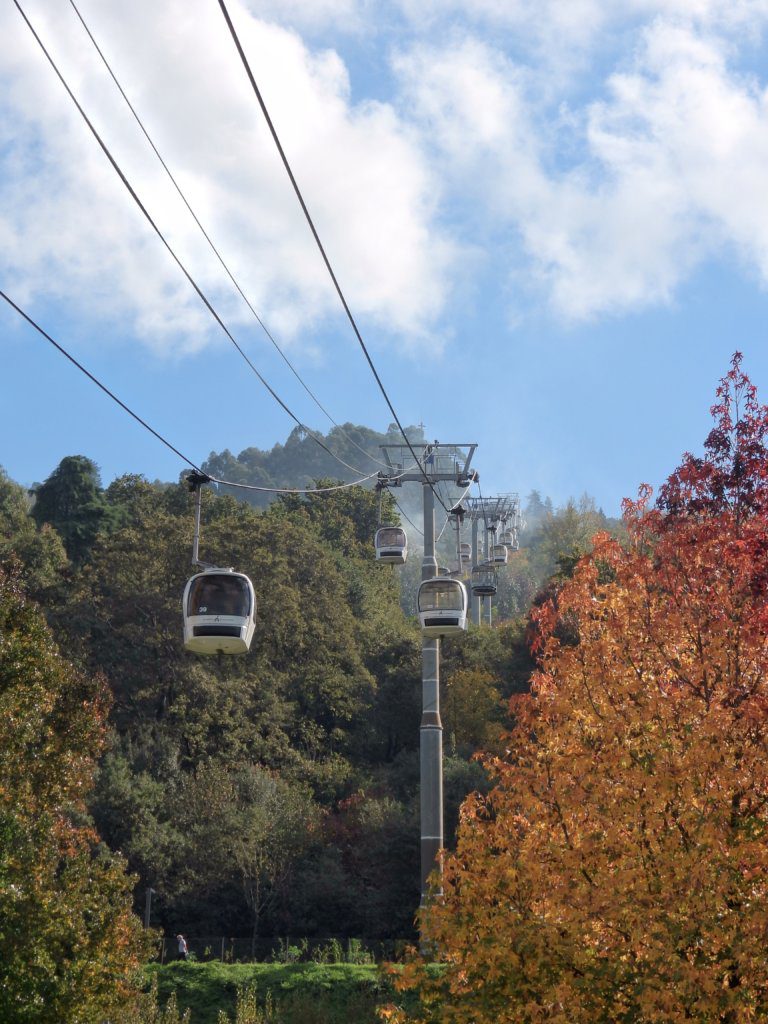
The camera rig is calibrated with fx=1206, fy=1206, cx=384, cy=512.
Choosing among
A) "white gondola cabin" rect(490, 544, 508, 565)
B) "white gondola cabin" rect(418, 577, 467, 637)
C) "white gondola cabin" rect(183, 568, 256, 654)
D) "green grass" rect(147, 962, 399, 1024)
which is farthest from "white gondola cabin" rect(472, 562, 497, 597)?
"white gondola cabin" rect(183, 568, 256, 654)

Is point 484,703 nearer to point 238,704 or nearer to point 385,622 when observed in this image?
point 238,704

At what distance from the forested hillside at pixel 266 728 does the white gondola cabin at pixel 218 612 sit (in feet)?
71.9

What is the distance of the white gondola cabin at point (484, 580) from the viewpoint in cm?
3250

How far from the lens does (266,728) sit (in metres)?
48.8

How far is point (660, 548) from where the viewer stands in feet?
40.8

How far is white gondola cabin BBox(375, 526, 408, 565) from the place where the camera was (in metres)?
24.7

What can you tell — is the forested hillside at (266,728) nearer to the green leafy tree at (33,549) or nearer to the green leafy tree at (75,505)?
the green leafy tree at (33,549)

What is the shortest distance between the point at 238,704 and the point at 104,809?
940 centimetres

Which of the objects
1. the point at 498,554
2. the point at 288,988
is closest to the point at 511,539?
the point at 498,554

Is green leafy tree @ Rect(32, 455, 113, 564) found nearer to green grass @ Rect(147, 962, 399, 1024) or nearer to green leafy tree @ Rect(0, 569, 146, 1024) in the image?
green grass @ Rect(147, 962, 399, 1024)

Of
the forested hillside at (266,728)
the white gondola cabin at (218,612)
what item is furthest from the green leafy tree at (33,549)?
the white gondola cabin at (218,612)

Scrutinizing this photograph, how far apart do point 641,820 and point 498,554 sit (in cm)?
2966

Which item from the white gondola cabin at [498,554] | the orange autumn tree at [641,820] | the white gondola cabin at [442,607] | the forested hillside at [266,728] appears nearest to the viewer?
the orange autumn tree at [641,820]

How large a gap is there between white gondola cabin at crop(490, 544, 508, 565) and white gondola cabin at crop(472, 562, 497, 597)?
2.33m
